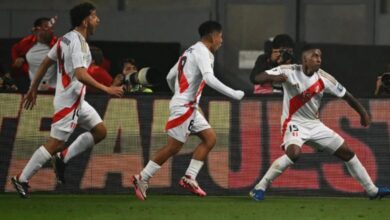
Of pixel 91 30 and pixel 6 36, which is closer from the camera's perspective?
pixel 91 30

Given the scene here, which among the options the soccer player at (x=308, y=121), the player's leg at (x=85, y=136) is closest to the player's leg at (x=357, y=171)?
the soccer player at (x=308, y=121)

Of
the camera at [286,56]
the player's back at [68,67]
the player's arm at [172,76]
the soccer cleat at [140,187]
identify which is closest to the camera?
the player's back at [68,67]

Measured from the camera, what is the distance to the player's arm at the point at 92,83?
1536cm

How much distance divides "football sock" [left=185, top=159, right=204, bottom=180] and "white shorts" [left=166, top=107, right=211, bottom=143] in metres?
0.30

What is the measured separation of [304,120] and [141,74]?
2512 mm

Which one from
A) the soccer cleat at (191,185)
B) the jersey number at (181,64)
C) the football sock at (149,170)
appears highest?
the jersey number at (181,64)

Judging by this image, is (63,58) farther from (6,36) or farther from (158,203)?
(6,36)

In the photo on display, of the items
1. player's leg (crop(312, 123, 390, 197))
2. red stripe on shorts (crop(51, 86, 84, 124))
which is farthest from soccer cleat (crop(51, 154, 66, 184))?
player's leg (crop(312, 123, 390, 197))

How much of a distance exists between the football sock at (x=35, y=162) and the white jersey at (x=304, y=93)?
8.37ft

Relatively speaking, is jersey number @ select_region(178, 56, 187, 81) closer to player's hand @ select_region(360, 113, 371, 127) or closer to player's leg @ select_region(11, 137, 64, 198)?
player's leg @ select_region(11, 137, 64, 198)

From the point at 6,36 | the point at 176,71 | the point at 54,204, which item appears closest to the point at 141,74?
the point at 176,71

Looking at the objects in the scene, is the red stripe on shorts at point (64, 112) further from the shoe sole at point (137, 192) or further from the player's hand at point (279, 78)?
the player's hand at point (279, 78)

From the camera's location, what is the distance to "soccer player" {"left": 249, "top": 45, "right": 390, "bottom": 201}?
1644 centimetres

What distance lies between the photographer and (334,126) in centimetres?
1756
